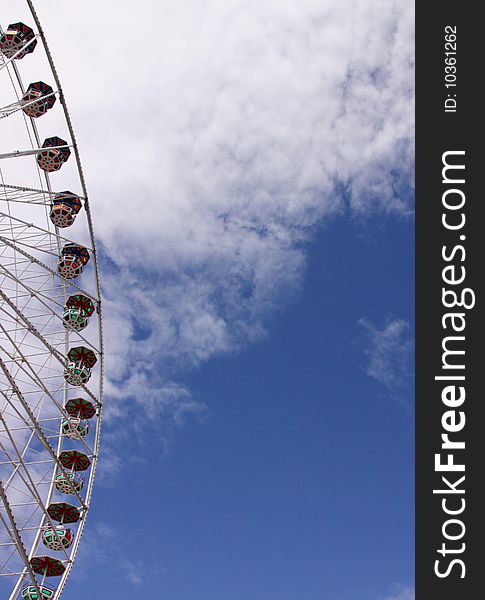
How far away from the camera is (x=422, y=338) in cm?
1631

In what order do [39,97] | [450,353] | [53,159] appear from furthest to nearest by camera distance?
[53,159] → [39,97] → [450,353]

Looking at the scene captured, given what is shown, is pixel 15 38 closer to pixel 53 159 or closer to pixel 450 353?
pixel 53 159

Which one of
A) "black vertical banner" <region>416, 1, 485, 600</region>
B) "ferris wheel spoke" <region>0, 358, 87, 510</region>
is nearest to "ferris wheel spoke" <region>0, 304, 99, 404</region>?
"ferris wheel spoke" <region>0, 358, 87, 510</region>

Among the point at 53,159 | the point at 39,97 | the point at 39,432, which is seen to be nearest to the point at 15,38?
the point at 39,97

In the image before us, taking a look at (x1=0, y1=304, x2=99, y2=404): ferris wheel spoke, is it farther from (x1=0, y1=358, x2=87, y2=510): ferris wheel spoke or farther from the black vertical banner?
the black vertical banner

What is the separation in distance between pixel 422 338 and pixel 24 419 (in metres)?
13.8

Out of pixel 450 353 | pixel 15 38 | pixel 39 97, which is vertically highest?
pixel 15 38

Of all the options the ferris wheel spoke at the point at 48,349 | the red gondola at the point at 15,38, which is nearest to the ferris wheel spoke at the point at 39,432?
the ferris wheel spoke at the point at 48,349

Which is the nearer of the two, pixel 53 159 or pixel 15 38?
pixel 15 38

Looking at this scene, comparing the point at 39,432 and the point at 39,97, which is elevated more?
the point at 39,97

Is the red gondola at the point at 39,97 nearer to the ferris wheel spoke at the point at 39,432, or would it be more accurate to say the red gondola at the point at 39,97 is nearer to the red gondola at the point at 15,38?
the red gondola at the point at 15,38

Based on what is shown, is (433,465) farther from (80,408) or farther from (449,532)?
(80,408)

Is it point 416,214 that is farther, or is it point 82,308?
point 82,308

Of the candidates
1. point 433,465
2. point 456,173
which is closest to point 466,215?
point 456,173
